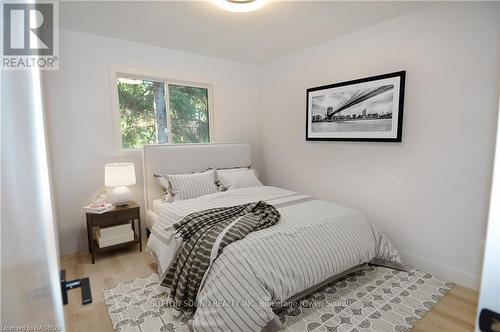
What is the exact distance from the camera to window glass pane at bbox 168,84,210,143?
353 centimetres

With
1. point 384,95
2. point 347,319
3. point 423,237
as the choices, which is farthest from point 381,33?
point 347,319

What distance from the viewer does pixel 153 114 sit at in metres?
3.35

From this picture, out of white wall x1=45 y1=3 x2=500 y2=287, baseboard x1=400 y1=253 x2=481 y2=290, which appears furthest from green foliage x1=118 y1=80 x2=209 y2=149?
baseboard x1=400 y1=253 x2=481 y2=290

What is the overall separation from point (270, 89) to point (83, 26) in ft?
8.15

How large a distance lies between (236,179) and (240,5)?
189cm

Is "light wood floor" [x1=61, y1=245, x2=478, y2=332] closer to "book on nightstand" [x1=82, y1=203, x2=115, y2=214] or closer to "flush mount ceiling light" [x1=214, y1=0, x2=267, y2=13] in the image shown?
"book on nightstand" [x1=82, y1=203, x2=115, y2=214]

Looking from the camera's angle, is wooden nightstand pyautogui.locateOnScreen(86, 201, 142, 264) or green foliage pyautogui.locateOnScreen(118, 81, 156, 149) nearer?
wooden nightstand pyautogui.locateOnScreen(86, 201, 142, 264)

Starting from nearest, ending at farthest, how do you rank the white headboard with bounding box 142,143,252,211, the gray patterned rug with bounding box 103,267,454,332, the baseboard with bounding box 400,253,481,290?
1. the gray patterned rug with bounding box 103,267,454,332
2. the baseboard with bounding box 400,253,481,290
3. the white headboard with bounding box 142,143,252,211

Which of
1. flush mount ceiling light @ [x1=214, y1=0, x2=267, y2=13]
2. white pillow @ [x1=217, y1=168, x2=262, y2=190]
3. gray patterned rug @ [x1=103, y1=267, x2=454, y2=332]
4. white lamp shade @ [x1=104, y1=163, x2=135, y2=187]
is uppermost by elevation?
flush mount ceiling light @ [x1=214, y1=0, x2=267, y2=13]

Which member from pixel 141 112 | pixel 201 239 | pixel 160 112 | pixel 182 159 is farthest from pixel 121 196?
pixel 201 239

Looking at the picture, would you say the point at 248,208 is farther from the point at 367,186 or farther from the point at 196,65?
the point at 196,65

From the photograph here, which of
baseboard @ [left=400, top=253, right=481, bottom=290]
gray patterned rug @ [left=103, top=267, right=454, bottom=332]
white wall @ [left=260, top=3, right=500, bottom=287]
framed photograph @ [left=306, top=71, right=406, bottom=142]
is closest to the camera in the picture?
gray patterned rug @ [left=103, top=267, right=454, bottom=332]

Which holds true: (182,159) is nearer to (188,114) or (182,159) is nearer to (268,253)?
(188,114)

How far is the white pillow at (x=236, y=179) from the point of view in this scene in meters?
3.18
